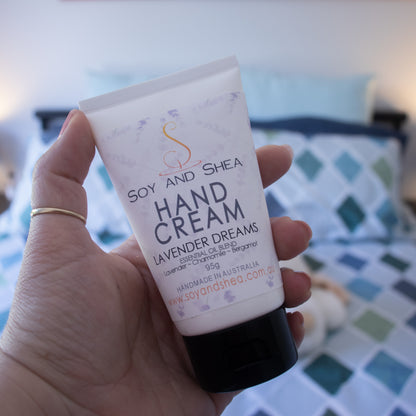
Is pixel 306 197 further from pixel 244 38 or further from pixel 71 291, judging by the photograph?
pixel 71 291

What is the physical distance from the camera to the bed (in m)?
0.72

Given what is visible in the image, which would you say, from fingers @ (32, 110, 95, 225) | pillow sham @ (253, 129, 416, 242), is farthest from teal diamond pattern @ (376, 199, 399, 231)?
fingers @ (32, 110, 95, 225)

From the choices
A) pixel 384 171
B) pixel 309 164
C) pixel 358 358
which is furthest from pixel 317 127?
pixel 358 358

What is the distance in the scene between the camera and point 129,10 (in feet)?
4.49

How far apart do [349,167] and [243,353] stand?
3.12 ft

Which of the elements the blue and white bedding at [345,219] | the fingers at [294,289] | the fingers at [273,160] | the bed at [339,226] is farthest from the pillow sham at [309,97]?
the fingers at [294,289]

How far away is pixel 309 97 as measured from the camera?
1346 millimetres

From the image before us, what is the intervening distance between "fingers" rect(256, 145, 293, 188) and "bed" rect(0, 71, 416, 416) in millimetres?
468

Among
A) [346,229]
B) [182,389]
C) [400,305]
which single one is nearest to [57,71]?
[346,229]

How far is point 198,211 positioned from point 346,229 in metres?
0.92

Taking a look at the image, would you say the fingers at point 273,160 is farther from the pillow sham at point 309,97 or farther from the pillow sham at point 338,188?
the pillow sham at point 309,97

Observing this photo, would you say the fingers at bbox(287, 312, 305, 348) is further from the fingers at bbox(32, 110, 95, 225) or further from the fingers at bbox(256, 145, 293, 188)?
the fingers at bbox(32, 110, 95, 225)

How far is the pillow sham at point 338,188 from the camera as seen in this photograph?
1147 mm

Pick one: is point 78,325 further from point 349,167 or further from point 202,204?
point 349,167
